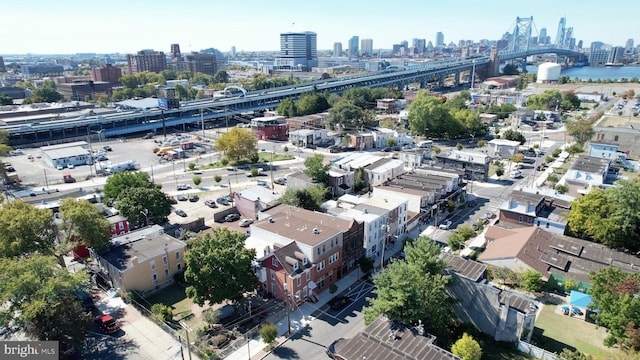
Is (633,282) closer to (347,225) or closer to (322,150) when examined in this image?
(347,225)

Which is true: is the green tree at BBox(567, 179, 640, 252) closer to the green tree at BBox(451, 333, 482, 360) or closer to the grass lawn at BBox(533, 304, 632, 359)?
the grass lawn at BBox(533, 304, 632, 359)

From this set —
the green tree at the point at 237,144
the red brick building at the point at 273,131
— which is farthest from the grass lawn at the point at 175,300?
the red brick building at the point at 273,131

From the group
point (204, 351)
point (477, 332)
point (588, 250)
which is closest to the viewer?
point (204, 351)

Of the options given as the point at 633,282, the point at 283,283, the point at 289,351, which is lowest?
the point at 289,351

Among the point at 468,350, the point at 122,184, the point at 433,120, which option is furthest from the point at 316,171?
the point at 433,120

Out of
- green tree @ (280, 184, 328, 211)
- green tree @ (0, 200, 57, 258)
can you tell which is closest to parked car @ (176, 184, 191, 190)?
Result: green tree @ (280, 184, 328, 211)

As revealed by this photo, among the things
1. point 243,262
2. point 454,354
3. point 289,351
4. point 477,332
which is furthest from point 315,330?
point 477,332
